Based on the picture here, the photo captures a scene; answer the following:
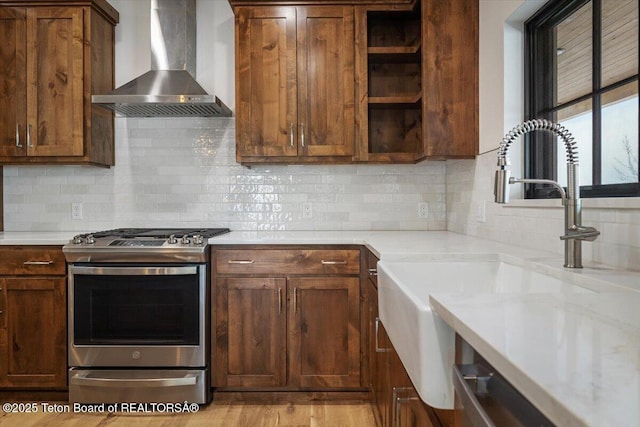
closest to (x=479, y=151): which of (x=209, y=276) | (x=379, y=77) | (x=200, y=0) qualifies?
(x=379, y=77)

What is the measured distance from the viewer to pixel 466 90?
2426 mm

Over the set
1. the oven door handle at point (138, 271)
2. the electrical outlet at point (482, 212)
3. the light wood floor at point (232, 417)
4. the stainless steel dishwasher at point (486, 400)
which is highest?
the electrical outlet at point (482, 212)

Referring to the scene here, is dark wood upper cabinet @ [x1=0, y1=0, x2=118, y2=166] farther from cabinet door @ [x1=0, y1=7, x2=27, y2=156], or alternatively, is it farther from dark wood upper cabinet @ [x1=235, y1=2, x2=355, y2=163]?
dark wood upper cabinet @ [x1=235, y1=2, x2=355, y2=163]

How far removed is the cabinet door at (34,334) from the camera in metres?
2.35

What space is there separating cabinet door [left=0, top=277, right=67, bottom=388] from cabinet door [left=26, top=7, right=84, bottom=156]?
832mm

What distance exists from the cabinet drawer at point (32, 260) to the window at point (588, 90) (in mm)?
2445

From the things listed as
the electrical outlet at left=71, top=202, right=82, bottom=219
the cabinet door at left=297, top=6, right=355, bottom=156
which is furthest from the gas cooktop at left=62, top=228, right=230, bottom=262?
the cabinet door at left=297, top=6, right=355, bottom=156

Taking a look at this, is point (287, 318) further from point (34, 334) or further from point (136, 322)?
point (34, 334)

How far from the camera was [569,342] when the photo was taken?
0.61m

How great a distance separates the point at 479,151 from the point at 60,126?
2.49 metres

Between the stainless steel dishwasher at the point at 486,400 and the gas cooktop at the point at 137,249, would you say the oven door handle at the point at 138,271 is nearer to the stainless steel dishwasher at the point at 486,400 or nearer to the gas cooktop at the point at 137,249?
the gas cooktop at the point at 137,249

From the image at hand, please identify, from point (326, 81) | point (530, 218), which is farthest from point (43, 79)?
point (530, 218)

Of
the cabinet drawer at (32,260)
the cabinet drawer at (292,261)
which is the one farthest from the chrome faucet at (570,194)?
the cabinet drawer at (32,260)

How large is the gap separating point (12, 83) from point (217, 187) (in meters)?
1.37
